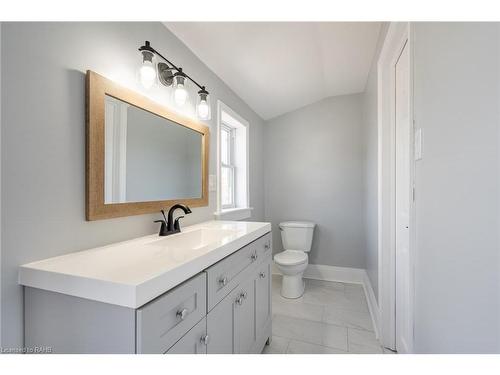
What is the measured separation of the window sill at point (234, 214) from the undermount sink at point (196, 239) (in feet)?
1.55

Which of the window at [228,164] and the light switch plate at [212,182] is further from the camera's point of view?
the window at [228,164]

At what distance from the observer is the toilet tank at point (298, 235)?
279cm

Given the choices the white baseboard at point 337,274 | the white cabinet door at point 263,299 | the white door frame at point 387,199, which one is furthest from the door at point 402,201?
the white baseboard at point 337,274

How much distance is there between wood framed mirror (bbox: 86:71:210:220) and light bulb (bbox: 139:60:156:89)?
9cm

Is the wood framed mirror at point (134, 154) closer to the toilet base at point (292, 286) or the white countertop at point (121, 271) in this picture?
the white countertop at point (121, 271)

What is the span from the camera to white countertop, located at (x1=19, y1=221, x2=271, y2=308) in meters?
0.63

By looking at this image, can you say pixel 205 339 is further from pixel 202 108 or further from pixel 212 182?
pixel 202 108

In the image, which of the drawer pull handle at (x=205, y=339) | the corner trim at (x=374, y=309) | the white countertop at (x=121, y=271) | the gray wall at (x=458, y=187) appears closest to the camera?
the gray wall at (x=458, y=187)

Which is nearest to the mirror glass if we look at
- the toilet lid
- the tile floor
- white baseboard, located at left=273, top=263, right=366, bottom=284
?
the toilet lid

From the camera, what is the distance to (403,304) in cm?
146

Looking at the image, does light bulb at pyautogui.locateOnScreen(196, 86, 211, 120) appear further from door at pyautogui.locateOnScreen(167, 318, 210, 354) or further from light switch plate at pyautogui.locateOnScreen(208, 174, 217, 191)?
door at pyautogui.locateOnScreen(167, 318, 210, 354)

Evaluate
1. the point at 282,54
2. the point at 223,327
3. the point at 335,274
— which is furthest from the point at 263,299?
the point at 282,54

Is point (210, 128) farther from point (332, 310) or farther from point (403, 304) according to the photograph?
point (332, 310)
